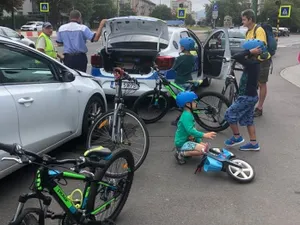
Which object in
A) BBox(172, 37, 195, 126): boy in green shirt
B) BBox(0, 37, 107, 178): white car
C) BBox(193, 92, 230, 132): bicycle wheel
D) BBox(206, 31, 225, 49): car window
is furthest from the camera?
BBox(206, 31, 225, 49): car window

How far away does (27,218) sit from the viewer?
2.53 m

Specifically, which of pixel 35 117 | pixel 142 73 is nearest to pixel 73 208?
pixel 35 117

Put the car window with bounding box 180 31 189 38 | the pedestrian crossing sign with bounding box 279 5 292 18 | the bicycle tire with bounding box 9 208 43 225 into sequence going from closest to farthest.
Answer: the bicycle tire with bounding box 9 208 43 225 → the car window with bounding box 180 31 189 38 → the pedestrian crossing sign with bounding box 279 5 292 18

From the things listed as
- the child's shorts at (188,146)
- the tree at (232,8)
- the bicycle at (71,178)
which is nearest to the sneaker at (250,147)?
the child's shorts at (188,146)

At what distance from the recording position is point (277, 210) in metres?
3.74

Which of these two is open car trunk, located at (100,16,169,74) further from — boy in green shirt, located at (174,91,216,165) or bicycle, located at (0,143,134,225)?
bicycle, located at (0,143,134,225)

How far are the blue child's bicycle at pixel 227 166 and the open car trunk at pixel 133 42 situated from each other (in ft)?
9.73

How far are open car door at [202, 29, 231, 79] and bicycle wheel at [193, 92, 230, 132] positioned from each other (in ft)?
6.59

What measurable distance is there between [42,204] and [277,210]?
7.38 ft

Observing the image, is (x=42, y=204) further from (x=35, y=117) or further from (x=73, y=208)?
(x=35, y=117)

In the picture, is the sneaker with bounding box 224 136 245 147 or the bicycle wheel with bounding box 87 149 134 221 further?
the sneaker with bounding box 224 136 245 147

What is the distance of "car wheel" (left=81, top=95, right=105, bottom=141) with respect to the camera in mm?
5180

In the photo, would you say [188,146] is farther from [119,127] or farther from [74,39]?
[74,39]

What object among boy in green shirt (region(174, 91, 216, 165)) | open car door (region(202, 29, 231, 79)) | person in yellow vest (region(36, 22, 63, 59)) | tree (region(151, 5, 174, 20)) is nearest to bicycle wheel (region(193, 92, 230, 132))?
boy in green shirt (region(174, 91, 216, 165))
